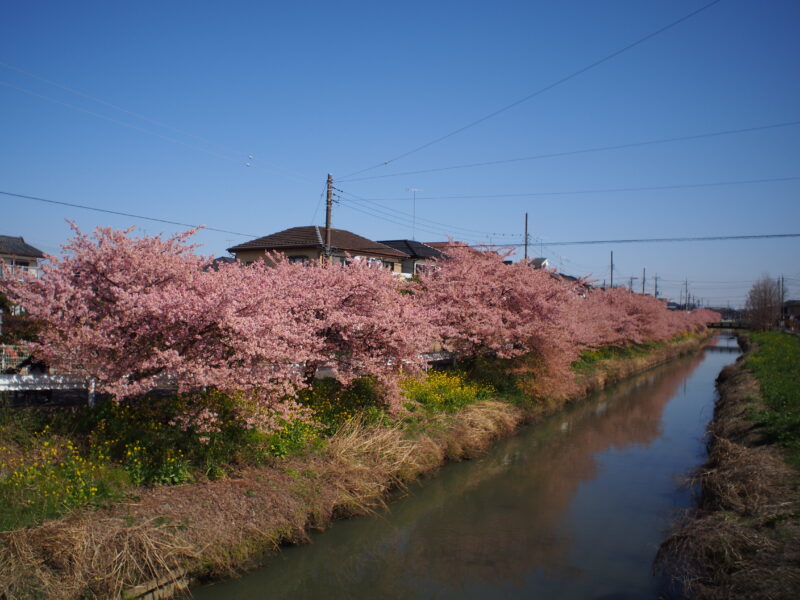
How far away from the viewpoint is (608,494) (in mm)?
13359

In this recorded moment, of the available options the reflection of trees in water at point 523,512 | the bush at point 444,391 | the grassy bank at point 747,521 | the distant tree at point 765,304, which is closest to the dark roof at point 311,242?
the bush at point 444,391

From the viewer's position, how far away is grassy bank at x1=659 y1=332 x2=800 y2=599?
6891 millimetres

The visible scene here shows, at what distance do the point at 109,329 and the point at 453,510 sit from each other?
7.52 meters

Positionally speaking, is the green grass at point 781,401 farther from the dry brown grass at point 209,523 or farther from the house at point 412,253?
the house at point 412,253

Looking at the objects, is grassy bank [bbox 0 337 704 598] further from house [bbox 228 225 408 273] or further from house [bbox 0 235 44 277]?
house [bbox 0 235 44 277]

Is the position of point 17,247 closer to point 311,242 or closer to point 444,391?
point 311,242

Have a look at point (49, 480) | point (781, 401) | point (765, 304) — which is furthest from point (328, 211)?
point (765, 304)

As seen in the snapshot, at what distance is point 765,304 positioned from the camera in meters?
74.8

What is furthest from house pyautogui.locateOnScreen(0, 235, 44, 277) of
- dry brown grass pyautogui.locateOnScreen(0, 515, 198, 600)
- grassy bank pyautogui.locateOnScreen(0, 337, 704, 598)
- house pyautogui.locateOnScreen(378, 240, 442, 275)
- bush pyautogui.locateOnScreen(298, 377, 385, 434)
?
dry brown grass pyautogui.locateOnScreen(0, 515, 198, 600)

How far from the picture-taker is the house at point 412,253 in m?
37.9

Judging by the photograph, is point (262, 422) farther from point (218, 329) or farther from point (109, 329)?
point (109, 329)

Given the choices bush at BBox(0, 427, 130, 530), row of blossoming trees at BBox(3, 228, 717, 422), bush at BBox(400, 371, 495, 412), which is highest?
row of blossoming trees at BBox(3, 228, 717, 422)

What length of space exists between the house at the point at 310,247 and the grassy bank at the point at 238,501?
15940 mm

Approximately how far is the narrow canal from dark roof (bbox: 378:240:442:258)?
2147 cm
